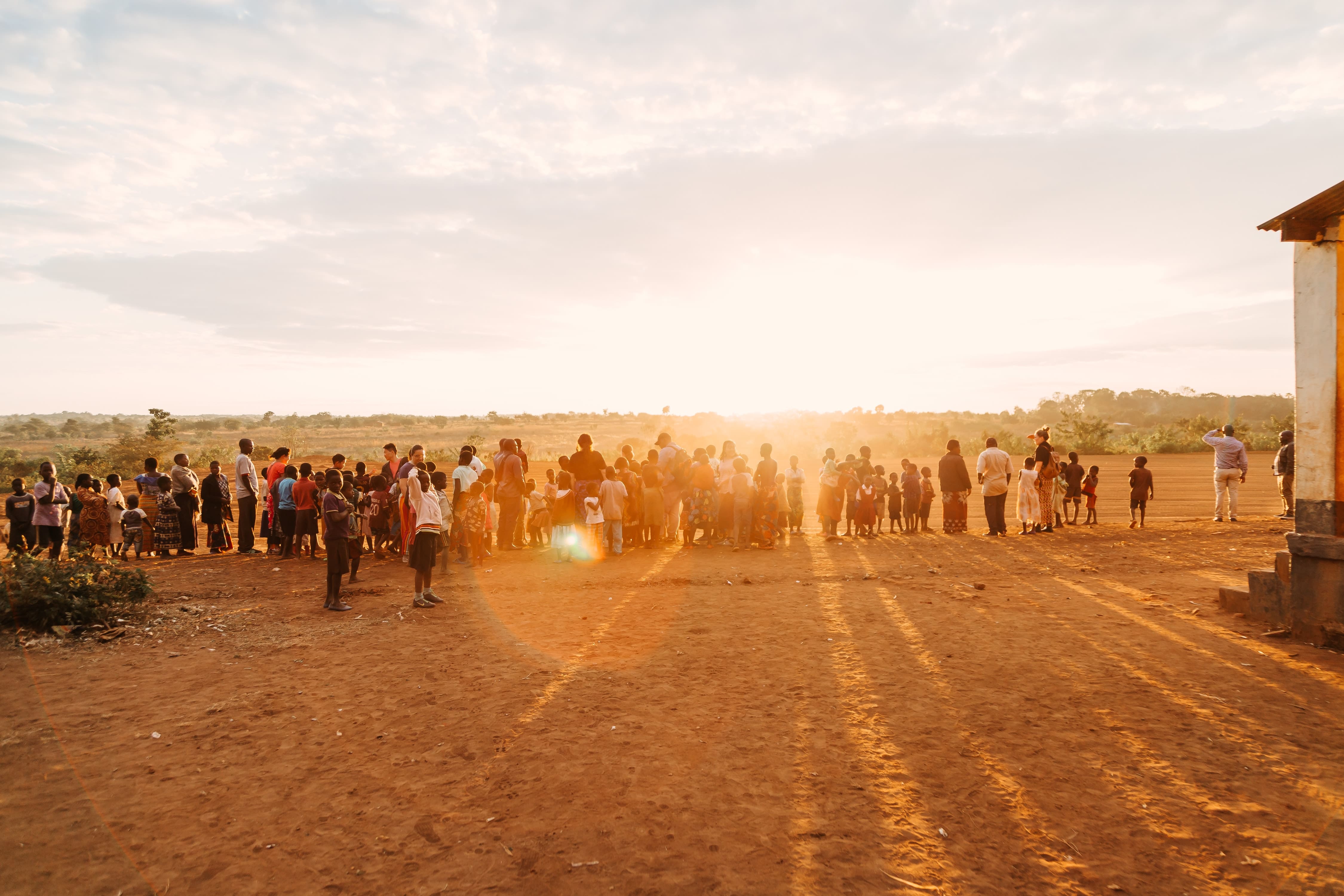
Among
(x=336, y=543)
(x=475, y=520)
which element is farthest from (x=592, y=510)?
(x=336, y=543)

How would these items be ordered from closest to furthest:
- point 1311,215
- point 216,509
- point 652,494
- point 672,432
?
point 1311,215 → point 216,509 → point 652,494 → point 672,432

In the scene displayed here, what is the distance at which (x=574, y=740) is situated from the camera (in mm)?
5020

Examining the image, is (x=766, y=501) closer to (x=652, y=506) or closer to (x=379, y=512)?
(x=652, y=506)

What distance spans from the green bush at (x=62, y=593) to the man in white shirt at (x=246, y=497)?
3546 mm

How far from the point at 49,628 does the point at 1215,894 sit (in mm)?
10028

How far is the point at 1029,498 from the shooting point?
44.2ft

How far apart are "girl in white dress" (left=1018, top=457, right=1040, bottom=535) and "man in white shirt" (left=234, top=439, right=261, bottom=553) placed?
13.9 metres

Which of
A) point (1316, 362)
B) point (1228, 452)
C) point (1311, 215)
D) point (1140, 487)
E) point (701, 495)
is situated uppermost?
point (1311, 215)

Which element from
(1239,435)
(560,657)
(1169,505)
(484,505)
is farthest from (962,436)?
(560,657)

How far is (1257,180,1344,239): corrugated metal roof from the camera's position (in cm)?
643

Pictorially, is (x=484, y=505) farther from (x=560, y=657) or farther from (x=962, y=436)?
(x=962, y=436)

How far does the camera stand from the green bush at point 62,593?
7.48 meters

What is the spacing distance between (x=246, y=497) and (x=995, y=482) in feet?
44.3

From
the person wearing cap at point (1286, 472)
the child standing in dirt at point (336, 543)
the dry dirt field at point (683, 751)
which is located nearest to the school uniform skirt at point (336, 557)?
the child standing in dirt at point (336, 543)
